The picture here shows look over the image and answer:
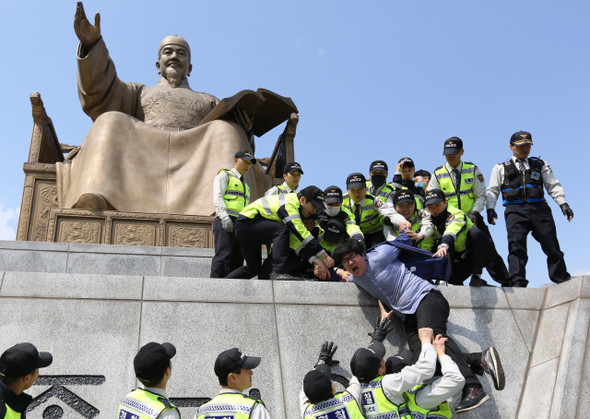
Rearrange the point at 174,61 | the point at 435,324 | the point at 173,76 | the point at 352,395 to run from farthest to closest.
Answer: the point at 174,61, the point at 173,76, the point at 435,324, the point at 352,395

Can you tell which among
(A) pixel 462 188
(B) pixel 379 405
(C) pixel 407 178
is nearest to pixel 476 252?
(A) pixel 462 188

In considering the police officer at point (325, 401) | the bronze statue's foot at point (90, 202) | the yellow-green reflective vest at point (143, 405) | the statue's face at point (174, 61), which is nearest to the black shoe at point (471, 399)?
the police officer at point (325, 401)

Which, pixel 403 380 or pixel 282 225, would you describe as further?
pixel 282 225

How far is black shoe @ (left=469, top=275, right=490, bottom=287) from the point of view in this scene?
5.50m

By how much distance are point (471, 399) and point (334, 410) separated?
3.52ft

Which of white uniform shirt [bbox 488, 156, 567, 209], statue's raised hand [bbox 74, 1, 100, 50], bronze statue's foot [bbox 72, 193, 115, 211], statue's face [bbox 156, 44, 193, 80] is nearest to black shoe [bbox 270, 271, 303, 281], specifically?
white uniform shirt [bbox 488, 156, 567, 209]

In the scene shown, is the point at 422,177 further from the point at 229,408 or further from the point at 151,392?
the point at 151,392

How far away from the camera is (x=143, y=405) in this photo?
295 cm

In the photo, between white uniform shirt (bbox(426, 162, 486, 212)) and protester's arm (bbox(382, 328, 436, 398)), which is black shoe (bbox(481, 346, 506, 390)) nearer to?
protester's arm (bbox(382, 328, 436, 398))

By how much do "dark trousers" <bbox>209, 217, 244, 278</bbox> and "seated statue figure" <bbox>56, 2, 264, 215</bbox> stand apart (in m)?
2.27

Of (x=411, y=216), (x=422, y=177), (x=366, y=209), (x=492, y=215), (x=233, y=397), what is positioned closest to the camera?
(x=233, y=397)

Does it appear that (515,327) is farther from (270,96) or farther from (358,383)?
(270,96)

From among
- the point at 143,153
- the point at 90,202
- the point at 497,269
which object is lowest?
the point at 497,269

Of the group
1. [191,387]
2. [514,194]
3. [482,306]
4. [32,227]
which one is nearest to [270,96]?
[32,227]
